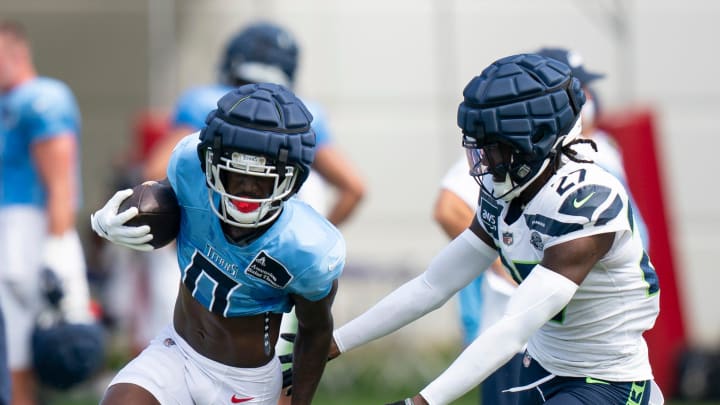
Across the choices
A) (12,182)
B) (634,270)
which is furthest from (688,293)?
(634,270)

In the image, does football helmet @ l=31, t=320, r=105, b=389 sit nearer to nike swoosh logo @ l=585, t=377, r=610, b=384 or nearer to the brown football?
the brown football

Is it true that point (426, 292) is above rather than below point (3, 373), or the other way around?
above

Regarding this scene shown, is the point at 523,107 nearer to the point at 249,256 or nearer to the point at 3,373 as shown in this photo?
the point at 249,256

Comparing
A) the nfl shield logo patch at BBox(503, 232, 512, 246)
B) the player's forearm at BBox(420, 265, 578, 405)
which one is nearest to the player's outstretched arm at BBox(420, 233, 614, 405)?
the player's forearm at BBox(420, 265, 578, 405)

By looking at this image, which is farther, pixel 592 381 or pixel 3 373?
pixel 3 373

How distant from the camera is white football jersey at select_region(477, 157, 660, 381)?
10.9 ft

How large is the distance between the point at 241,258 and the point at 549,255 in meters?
0.89

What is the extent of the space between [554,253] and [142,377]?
4.10 ft

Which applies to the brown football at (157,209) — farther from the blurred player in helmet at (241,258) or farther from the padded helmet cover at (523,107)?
the padded helmet cover at (523,107)

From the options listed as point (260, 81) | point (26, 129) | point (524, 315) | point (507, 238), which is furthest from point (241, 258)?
point (26, 129)

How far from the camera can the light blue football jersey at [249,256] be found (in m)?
3.56

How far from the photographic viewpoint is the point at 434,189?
34.2 feet

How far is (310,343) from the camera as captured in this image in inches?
145

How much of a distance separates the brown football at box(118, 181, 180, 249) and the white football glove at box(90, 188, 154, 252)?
0.7 inches
